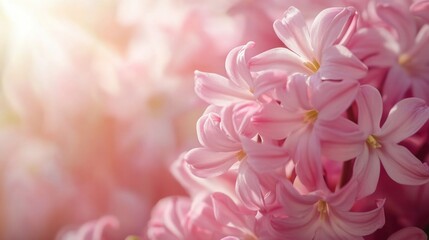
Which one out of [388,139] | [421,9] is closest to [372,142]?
[388,139]

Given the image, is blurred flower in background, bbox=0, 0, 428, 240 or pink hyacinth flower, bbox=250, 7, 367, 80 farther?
blurred flower in background, bbox=0, 0, 428, 240

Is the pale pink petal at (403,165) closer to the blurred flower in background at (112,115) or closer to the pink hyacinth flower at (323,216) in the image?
the pink hyacinth flower at (323,216)

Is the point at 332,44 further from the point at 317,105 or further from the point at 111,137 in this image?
the point at 111,137

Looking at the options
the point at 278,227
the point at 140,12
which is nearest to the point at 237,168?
the point at 278,227

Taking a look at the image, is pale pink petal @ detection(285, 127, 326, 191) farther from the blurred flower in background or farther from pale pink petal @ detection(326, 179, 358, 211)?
the blurred flower in background

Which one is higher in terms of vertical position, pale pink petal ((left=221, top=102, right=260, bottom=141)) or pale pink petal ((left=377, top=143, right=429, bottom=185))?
pale pink petal ((left=221, top=102, right=260, bottom=141))

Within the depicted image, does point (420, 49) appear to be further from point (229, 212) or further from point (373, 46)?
point (229, 212)

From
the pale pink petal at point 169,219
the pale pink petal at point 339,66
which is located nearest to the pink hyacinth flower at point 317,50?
the pale pink petal at point 339,66

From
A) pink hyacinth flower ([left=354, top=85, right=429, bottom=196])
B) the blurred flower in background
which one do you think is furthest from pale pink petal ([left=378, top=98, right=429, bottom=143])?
the blurred flower in background
